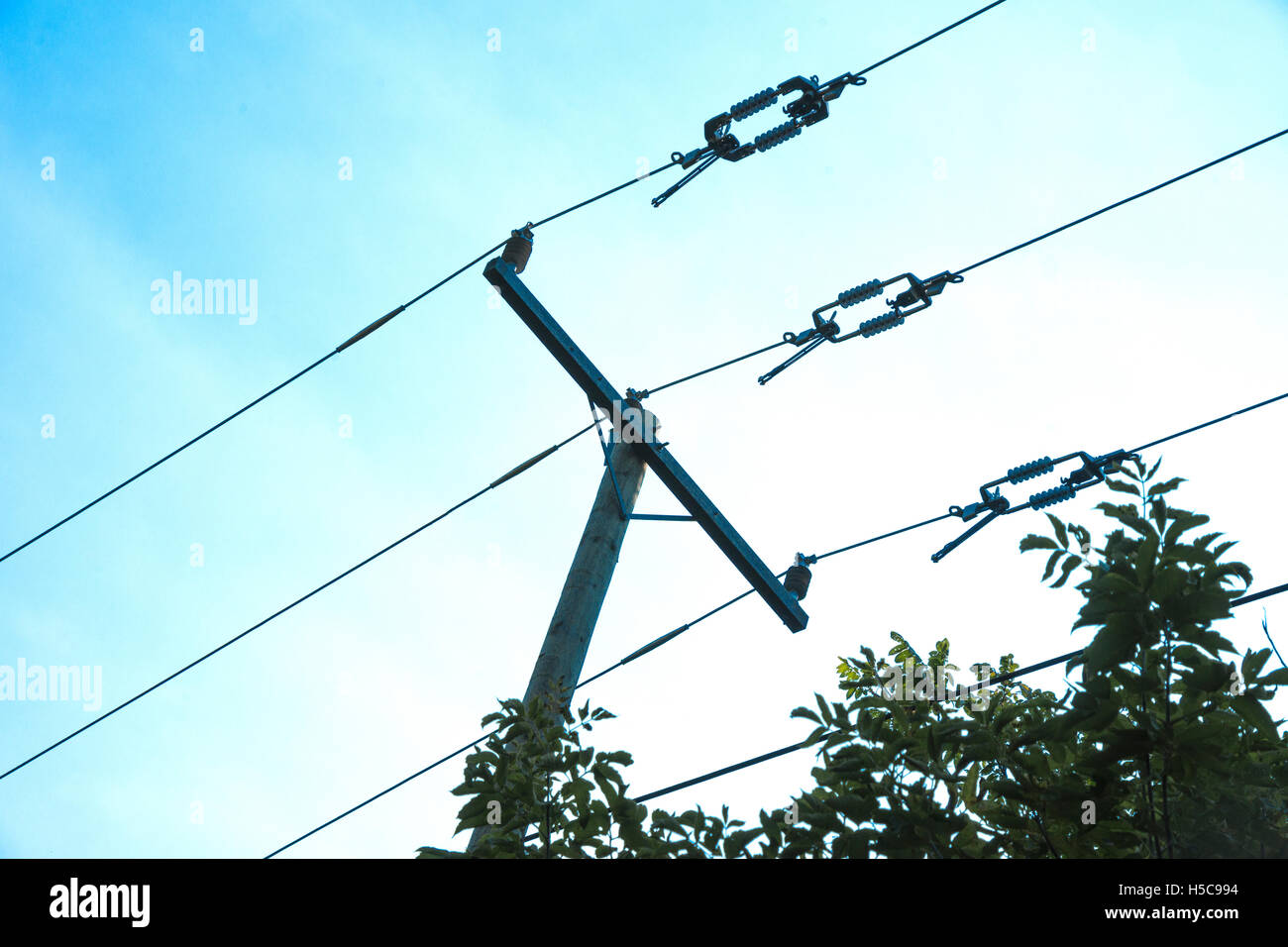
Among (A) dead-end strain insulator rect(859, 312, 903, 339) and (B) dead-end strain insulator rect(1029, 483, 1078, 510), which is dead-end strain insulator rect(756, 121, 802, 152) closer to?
(A) dead-end strain insulator rect(859, 312, 903, 339)

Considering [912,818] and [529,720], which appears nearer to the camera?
[912,818]

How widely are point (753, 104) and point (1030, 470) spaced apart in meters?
3.29

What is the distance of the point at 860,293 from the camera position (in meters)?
7.98

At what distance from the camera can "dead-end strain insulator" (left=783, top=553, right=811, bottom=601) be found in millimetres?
7977

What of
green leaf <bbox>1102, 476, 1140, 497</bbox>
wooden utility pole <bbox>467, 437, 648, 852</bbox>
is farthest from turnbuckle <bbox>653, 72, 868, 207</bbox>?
green leaf <bbox>1102, 476, 1140, 497</bbox>

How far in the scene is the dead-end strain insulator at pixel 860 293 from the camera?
26.1ft

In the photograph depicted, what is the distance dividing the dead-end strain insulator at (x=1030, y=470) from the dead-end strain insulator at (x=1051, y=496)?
0.79 ft

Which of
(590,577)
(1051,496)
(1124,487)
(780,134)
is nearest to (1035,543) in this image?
(1124,487)

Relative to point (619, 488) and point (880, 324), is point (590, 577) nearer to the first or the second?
point (619, 488)

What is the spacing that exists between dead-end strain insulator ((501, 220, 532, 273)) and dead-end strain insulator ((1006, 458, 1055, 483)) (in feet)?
12.8

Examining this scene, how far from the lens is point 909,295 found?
806cm
